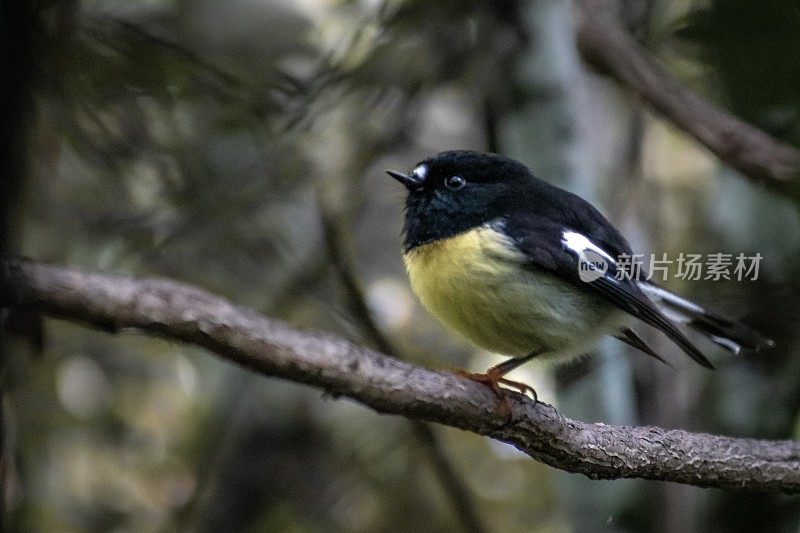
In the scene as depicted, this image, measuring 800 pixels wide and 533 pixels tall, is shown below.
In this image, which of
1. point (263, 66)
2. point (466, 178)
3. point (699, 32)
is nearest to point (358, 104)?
point (263, 66)

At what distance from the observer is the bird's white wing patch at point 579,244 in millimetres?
2672

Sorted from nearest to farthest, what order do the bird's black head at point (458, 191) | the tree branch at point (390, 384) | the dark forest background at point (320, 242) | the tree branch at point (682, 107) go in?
the tree branch at point (390, 384) → the bird's black head at point (458, 191) → the tree branch at point (682, 107) → the dark forest background at point (320, 242)

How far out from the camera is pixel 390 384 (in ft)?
5.85

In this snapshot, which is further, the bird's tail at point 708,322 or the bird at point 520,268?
the bird's tail at point 708,322

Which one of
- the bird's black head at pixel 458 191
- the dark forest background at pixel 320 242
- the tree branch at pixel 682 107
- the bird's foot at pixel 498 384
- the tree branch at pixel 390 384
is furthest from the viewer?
the dark forest background at pixel 320 242

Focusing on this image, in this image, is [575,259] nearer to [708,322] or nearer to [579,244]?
[579,244]

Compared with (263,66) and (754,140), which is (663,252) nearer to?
(754,140)

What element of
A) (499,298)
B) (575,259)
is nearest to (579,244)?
(575,259)

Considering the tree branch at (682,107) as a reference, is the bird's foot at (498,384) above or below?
below

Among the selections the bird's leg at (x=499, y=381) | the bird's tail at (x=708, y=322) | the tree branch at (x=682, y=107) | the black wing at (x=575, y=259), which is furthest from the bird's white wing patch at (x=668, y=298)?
the bird's leg at (x=499, y=381)

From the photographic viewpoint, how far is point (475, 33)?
4.08 meters

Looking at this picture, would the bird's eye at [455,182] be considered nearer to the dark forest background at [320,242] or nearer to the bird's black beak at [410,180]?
the bird's black beak at [410,180]

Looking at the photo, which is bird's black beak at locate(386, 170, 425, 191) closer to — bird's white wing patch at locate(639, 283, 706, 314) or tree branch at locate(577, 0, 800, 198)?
bird's white wing patch at locate(639, 283, 706, 314)

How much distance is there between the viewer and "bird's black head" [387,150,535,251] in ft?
9.24
